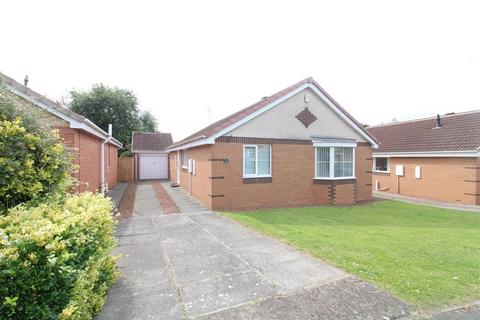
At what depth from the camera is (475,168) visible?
1334 centimetres

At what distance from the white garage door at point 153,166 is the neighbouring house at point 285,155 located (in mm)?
13340

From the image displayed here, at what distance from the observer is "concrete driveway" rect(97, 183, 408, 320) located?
3.49 metres

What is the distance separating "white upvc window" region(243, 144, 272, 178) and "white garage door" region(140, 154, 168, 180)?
1694cm

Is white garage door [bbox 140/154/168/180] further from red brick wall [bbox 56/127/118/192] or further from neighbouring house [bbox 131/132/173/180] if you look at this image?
red brick wall [bbox 56/127/118/192]

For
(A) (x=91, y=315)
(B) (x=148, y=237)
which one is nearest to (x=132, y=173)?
(B) (x=148, y=237)

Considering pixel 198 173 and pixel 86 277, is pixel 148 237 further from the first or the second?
pixel 198 173

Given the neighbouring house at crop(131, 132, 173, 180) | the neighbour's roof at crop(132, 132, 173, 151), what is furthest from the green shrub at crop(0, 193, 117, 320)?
the neighbour's roof at crop(132, 132, 173, 151)

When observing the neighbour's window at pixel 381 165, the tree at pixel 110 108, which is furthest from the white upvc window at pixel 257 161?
the tree at pixel 110 108

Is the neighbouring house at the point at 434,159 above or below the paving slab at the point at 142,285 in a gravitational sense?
above

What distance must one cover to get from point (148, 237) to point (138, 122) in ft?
102

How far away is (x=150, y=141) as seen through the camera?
89.2 ft

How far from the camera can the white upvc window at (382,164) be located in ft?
60.4

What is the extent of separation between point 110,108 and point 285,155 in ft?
93.3

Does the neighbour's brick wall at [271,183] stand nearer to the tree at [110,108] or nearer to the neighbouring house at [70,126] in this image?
the neighbouring house at [70,126]
